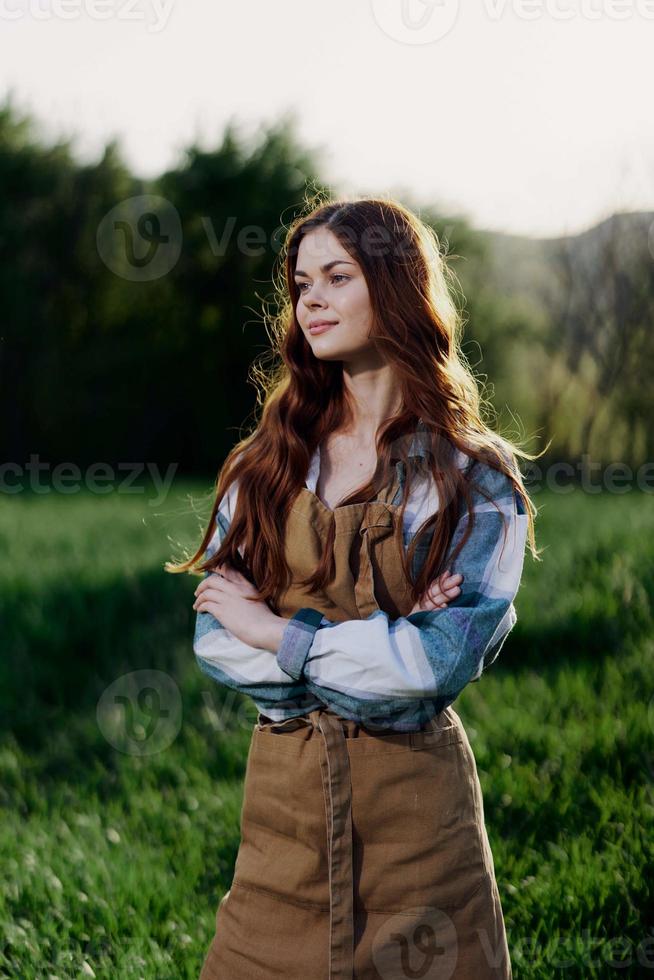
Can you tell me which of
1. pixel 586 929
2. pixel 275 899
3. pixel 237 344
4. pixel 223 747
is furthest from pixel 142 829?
pixel 237 344

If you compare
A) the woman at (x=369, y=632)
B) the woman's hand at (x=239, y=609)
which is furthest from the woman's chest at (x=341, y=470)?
the woman's hand at (x=239, y=609)

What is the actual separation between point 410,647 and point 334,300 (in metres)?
0.72

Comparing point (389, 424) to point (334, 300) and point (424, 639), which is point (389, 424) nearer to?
point (334, 300)

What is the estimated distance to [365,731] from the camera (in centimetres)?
195

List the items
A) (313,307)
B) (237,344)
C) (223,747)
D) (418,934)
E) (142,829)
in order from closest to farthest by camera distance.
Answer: (418,934) → (313,307) → (142,829) → (223,747) → (237,344)

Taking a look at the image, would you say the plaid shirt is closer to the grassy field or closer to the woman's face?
the woman's face

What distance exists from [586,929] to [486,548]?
1.56 meters

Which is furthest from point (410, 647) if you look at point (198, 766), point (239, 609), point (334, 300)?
point (198, 766)

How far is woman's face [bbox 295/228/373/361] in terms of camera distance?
2.11 metres

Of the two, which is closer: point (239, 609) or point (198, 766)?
point (239, 609)

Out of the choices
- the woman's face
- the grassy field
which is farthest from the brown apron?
the grassy field

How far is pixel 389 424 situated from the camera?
2100 millimetres

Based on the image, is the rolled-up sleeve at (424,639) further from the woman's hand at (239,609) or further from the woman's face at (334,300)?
the woman's face at (334,300)

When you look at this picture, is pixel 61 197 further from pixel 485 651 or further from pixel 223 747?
pixel 485 651
